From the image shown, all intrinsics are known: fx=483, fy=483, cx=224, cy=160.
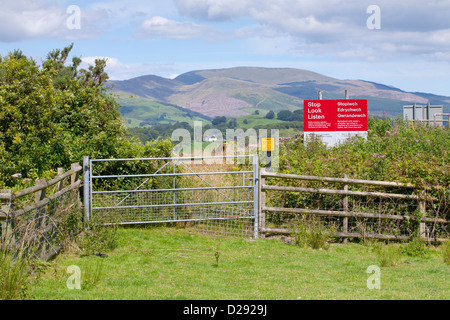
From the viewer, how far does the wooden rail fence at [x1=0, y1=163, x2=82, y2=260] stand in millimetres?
6875

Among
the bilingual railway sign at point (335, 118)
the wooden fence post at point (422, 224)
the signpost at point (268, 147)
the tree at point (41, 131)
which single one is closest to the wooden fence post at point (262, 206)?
the signpost at point (268, 147)

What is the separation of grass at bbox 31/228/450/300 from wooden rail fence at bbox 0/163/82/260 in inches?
18.0

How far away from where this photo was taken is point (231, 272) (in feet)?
26.8

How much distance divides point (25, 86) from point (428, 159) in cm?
1026

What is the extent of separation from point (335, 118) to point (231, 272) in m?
14.5

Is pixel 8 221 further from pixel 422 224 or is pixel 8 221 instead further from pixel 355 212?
pixel 422 224

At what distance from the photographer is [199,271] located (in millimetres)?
8133

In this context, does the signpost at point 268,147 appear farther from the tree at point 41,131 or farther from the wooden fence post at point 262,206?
the tree at point 41,131

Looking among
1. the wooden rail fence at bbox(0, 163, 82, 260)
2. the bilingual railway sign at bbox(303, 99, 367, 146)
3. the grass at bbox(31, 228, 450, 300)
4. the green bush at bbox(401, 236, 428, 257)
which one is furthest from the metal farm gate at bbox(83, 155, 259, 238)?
the bilingual railway sign at bbox(303, 99, 367, 146)

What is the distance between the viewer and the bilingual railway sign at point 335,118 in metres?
21.2

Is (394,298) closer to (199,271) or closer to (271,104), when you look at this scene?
(199,271)

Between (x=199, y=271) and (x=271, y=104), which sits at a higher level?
(x=271, y=104)

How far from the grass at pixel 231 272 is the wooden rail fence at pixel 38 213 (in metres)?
0.46
